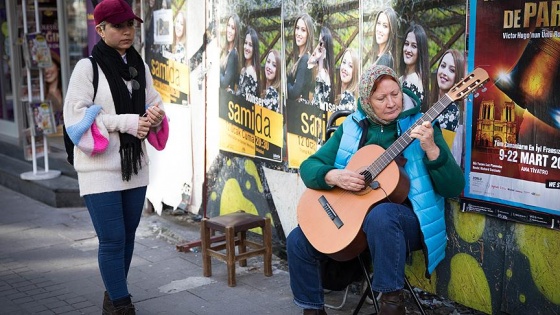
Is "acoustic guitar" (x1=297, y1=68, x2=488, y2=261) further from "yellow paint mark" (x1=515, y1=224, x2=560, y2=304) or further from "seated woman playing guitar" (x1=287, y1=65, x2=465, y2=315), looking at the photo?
"yellow paint mark" (x1=515, y1=224, x2=560, y2=304)

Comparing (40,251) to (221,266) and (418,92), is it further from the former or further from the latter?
(418,92)

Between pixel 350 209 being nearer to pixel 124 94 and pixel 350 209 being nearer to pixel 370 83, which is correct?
pixel 370 83

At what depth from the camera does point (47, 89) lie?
31.2ft

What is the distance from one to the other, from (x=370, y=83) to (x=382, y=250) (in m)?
0.81

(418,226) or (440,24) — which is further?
(440,24)

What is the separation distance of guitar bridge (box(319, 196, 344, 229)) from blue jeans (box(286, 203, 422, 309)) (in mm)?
148

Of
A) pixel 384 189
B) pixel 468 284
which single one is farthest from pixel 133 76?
pixel 468 284

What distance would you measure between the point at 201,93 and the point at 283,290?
1.95 meters

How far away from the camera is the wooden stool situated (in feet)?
15.2

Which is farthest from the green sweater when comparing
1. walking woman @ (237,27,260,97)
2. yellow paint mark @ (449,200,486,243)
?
A: walking woman @ (237,27,260,97)

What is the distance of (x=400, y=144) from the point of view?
339 centimetres

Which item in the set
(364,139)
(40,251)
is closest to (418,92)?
(364,139)

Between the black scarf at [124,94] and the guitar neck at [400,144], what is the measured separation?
4.42 ft

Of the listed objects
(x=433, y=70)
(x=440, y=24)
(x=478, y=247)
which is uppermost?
(x=440, y=24)
